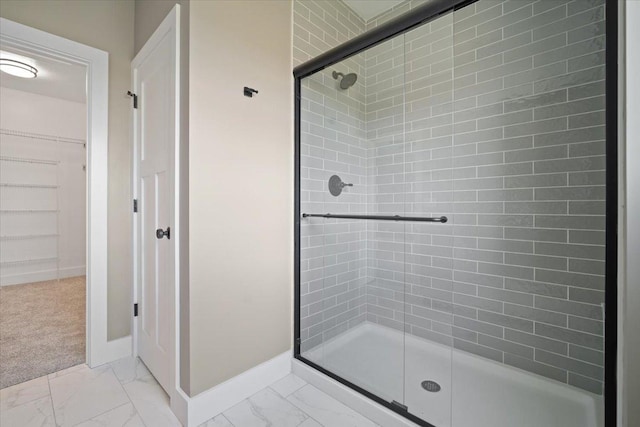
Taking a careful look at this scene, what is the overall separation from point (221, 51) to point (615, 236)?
185 centimetres

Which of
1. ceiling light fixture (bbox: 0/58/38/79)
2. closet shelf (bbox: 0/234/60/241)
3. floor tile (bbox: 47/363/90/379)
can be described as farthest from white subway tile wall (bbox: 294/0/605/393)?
closet shelf (bbox: 0/234/60/241)

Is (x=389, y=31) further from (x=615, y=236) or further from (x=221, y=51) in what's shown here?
(x=615, y=236)

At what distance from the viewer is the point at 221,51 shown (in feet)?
4.87

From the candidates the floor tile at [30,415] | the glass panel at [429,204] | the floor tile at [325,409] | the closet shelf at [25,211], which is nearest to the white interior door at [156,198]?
the floor tile at [30,415]

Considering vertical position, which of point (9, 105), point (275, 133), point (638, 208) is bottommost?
point (638, 208)

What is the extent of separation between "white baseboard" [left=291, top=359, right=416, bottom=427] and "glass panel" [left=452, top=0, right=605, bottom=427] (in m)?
0.31

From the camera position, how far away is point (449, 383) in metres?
1.63

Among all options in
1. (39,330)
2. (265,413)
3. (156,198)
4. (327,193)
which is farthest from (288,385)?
(39,330)

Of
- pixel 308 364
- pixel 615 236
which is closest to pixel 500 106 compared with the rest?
pixel 615 236

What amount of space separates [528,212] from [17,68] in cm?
496

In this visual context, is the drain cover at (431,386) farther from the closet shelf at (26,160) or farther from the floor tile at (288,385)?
the closet shelf at (26,160)

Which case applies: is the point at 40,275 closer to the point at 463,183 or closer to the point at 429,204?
the point at 429,204

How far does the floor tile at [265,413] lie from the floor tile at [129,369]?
77 cm

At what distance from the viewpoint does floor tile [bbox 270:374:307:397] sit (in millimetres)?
1638
